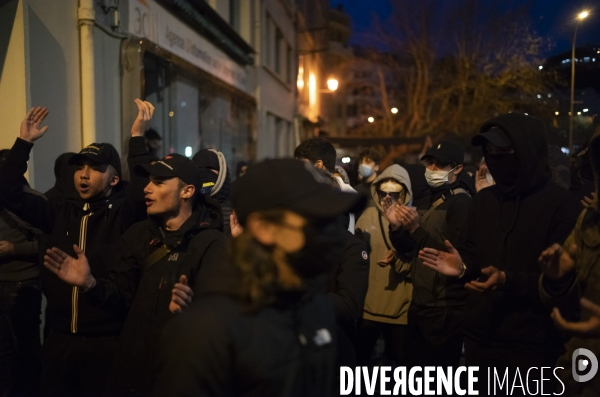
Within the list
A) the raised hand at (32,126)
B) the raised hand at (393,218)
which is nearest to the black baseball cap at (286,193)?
the raised hand at (393,218)

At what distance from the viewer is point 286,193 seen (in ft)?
5.74

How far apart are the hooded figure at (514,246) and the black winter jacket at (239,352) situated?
1.48 m

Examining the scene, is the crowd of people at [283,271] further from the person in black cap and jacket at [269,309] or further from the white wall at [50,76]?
the white wall at [50,76]

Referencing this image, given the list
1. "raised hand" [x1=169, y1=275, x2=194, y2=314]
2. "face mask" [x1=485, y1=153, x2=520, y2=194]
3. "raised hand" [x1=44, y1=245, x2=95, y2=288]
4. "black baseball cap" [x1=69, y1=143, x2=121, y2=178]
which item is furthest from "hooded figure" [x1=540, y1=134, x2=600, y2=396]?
"black baseball cap" [x1=69, y1=143, x2=121, y2=178]

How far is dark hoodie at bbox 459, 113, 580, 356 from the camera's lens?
3127 mm

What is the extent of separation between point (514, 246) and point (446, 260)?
367 millimetres

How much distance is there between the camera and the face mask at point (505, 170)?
10.9 ft

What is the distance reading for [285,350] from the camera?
171 cm

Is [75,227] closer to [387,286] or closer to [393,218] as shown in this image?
[393,218]

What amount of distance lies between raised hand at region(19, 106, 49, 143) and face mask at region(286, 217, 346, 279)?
282 cm

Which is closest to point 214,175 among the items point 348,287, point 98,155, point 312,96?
point 98,155

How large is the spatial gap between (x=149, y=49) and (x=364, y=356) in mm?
5477

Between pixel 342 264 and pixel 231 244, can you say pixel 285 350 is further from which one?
pixel 342 264

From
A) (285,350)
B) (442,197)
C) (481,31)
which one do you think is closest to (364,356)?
(442,197)
